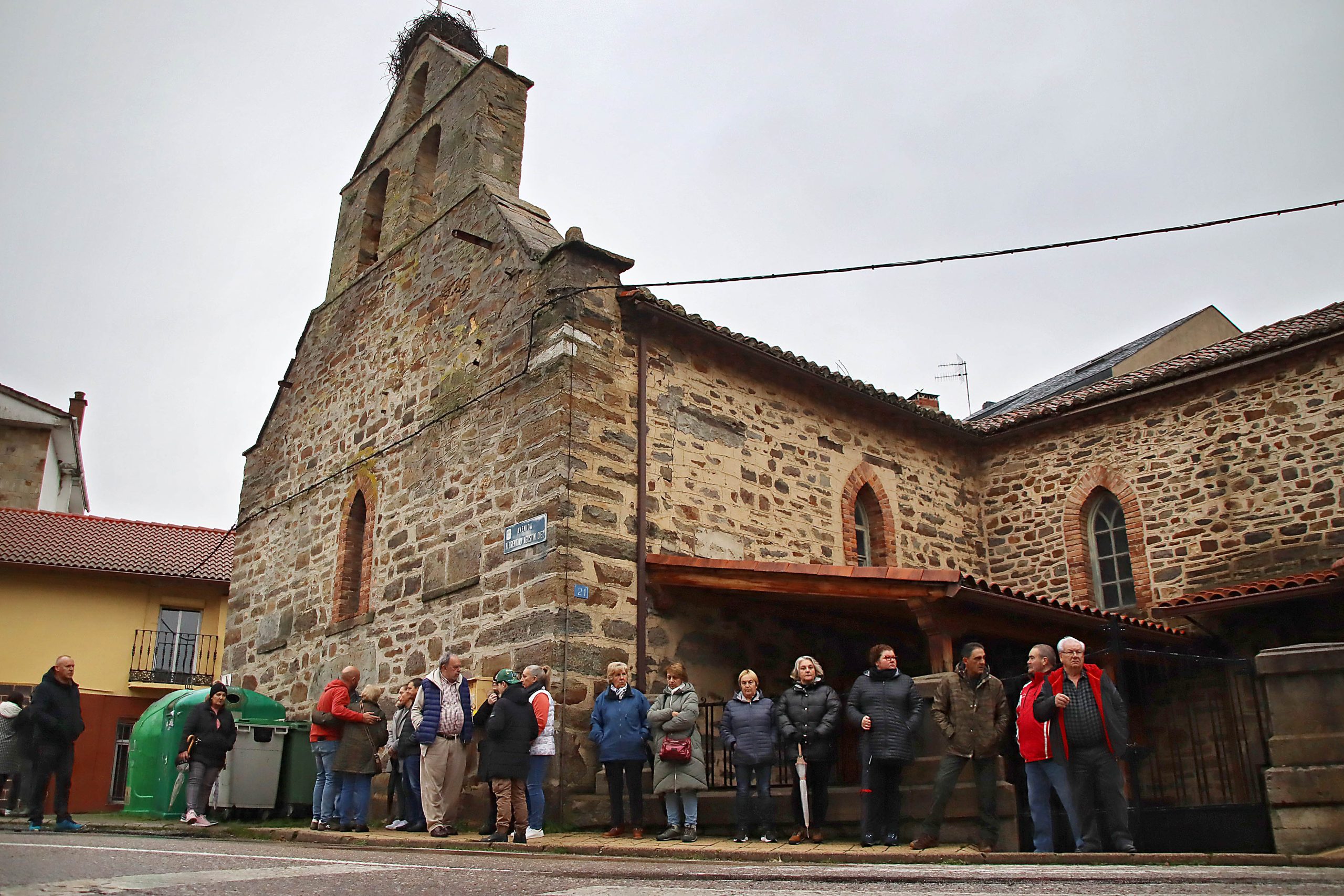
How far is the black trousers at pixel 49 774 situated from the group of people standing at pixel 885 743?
5047mm

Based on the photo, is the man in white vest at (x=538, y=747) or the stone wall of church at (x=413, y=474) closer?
the man in white vest at (x=538, y=747)

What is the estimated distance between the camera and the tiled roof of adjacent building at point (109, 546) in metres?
23.0

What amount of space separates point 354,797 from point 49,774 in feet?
9.55

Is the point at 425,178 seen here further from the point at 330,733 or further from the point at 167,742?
the point at 330,733

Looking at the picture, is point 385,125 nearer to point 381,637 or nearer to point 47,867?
point 381,637

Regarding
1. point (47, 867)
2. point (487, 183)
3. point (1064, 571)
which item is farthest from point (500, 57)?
point (47, 867)

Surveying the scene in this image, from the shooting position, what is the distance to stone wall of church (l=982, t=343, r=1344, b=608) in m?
13.5

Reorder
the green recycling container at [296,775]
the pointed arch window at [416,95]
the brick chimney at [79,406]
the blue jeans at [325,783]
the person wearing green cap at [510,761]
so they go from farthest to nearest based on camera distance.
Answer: the brick chimney at [79,406] < the pointed arch window at [416,95] < the green recycling container at [296,775] < the blue jeans at [325,783] < the person wearing green cap at [510,761]

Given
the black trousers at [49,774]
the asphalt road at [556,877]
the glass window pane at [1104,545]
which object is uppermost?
the glass window pane at [1104,545]

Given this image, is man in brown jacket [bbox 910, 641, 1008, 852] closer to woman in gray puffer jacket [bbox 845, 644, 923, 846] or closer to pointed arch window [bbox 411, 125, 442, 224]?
woman in gray puffer jacket [bbox 845, 644, 923, 846]

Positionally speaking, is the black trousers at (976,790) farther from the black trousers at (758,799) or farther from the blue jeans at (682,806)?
the blue jeans at (682,806)

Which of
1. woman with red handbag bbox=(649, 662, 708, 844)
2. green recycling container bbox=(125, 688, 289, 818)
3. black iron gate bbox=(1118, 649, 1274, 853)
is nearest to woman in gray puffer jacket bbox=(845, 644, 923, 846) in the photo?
woman with red handbag bbox=(649, 662, 708, 844)

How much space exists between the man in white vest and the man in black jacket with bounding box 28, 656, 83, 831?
431 centimetres

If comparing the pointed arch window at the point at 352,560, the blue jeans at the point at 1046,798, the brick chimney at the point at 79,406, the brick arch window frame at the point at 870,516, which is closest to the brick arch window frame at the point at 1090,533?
the brick arch window frame at the point at 870,516
